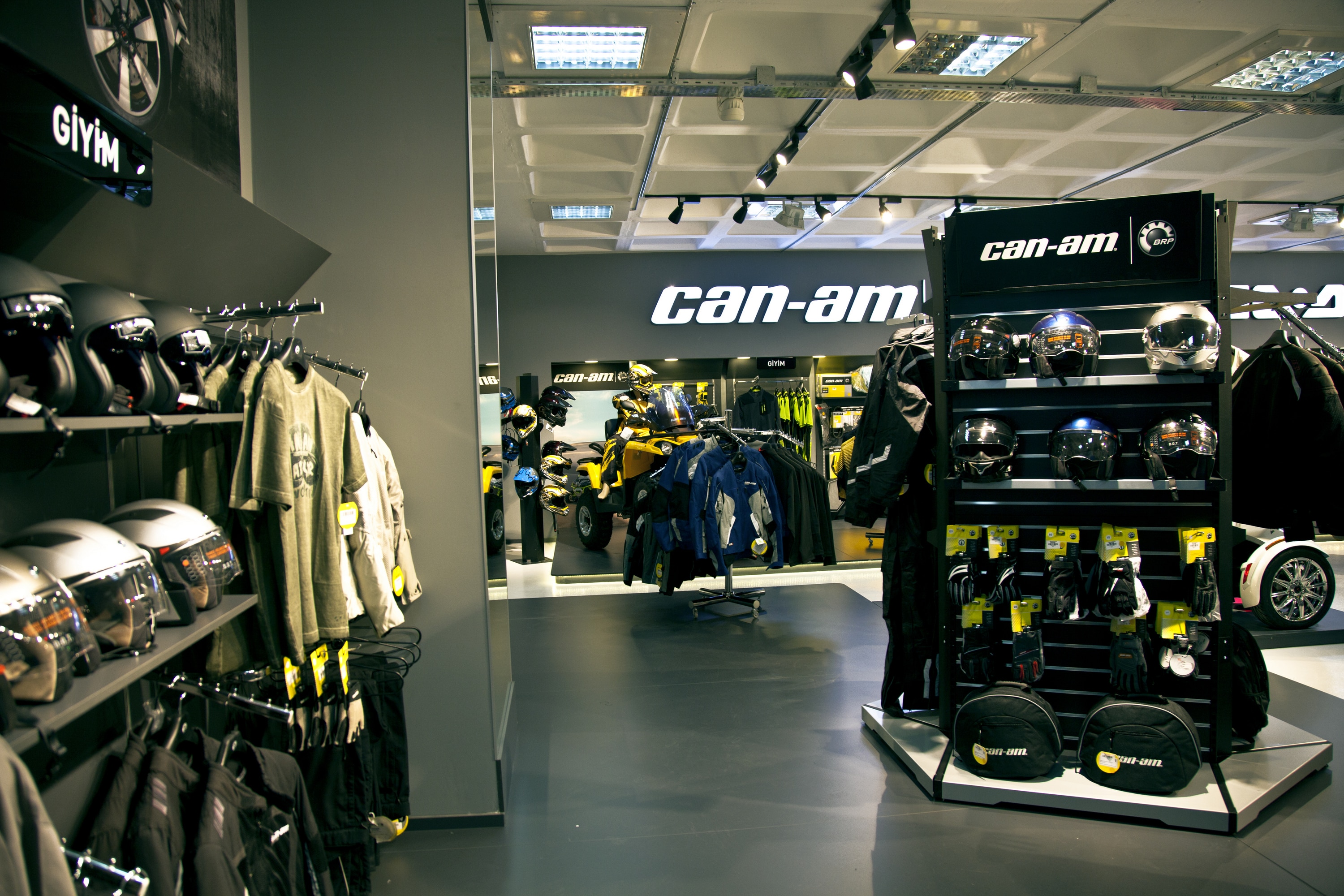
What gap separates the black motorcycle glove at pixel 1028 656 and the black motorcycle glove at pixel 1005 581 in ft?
0.54

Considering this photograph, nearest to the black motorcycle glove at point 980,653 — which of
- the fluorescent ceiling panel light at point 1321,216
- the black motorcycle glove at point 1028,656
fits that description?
the black motorcycle glove at point 1028,656

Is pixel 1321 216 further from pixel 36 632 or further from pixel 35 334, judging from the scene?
pixel 36 632

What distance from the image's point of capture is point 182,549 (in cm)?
174

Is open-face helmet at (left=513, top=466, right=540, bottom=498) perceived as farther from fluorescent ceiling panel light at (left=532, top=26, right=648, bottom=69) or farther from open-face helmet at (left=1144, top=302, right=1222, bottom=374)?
open-face helmet at (left=1144, top=302, right=1222, bottom=374)

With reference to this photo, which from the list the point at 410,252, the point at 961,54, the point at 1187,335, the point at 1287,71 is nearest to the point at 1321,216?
the point at 1287,71

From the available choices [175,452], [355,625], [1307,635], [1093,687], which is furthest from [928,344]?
[1307,635]

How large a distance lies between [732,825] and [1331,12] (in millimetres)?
5509

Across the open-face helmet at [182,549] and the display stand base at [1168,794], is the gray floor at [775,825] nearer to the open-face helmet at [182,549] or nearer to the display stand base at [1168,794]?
the display stand base at [1168,794]

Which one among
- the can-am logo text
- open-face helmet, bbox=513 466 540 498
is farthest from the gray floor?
open-face helmet, bbox=513 466 540 498

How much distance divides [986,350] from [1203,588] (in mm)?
1293

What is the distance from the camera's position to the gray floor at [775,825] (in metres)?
2.46

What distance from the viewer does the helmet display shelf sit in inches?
117

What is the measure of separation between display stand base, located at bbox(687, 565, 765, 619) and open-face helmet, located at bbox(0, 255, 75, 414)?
4754mm

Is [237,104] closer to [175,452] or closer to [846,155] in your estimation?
[175,452]
